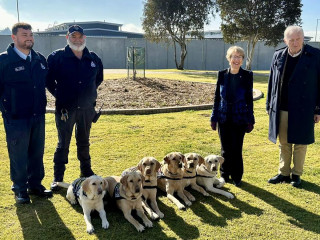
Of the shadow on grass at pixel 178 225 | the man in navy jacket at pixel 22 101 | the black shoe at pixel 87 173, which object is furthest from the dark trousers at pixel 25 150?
the shadow on grass at pixel 178 225

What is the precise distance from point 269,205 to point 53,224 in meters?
2.78

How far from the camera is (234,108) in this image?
4602mm

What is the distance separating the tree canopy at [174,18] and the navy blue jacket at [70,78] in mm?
27657

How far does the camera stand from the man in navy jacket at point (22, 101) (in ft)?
12.6

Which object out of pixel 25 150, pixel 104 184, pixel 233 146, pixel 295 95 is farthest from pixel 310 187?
pixel 25 150

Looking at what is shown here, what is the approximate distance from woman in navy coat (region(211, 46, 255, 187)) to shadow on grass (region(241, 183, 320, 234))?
33cm

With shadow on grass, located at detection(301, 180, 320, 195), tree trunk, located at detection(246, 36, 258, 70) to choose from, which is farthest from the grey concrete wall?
shadow on grass, located at detection(301, 180, 320, 195)

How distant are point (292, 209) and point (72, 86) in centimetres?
343

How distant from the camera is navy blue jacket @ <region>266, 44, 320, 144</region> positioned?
172 inches

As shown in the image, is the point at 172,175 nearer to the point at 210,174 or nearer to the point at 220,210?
the point at 210,174

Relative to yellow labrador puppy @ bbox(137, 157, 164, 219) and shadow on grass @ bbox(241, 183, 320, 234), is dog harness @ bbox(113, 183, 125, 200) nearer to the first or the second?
yellow labrador puppy @ bbox(137, 157, 164, 219)

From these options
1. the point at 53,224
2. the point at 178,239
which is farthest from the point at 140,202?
the point at 53,224

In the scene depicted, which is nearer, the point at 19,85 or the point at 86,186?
the point at 86,186

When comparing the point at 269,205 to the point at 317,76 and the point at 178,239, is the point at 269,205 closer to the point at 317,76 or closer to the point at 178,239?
the point at 178,239
